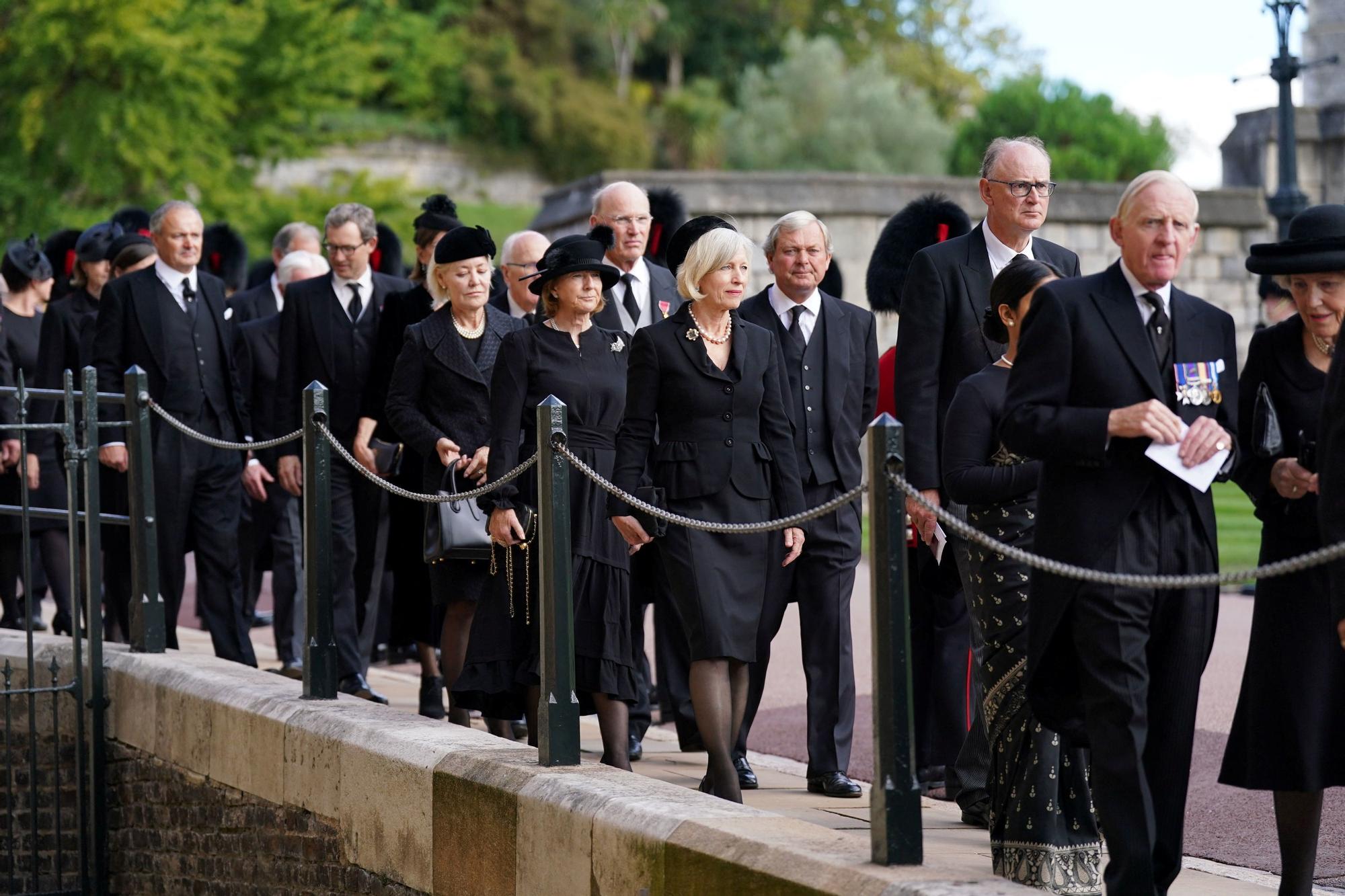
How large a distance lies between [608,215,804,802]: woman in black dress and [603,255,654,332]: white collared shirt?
1532 millimetres

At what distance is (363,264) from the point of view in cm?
922

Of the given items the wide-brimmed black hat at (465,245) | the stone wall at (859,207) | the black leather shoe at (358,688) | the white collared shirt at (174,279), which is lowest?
the black leather shoe at (358,688)

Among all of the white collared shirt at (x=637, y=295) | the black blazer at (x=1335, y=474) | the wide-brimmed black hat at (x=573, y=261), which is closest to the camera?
the black blazer at (x=1335, y=474)

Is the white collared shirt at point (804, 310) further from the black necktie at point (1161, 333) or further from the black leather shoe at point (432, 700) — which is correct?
the black necktie at point (1161, 333)

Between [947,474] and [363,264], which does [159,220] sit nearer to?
[363,264]

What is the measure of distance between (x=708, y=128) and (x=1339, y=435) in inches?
2167

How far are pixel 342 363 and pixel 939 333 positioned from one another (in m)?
3.39

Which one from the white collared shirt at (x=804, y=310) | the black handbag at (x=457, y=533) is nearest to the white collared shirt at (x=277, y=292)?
the black handbag at (x=457, y=533)

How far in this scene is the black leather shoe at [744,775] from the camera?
23.1 feet

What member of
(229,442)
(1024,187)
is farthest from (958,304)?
(229,442)

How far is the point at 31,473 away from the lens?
10773 millimetres

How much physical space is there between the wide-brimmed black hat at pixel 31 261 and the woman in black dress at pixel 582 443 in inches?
214

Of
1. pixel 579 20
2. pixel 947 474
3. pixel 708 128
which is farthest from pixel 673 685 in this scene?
pixel 579 20

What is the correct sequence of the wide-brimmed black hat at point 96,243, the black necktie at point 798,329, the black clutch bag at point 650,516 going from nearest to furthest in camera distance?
the black clutch bag at point 650,516
the black necktie at point 798,329
the wide-brimmed black hat at point 96,243
